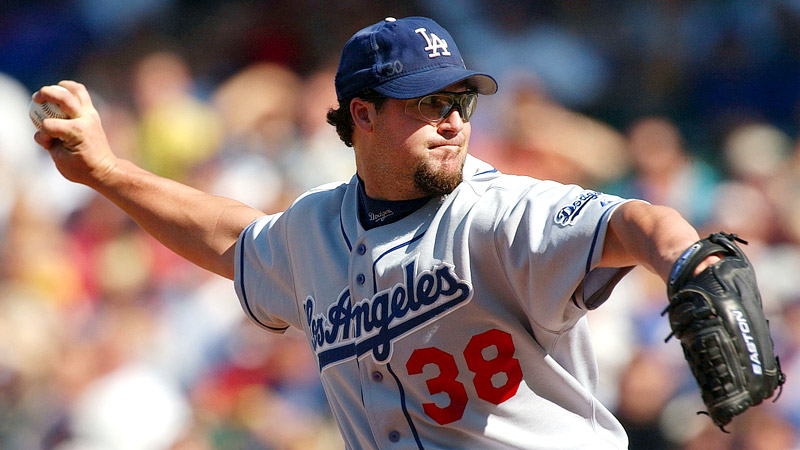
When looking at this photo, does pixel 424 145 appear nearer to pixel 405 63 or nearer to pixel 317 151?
pixel 405 63

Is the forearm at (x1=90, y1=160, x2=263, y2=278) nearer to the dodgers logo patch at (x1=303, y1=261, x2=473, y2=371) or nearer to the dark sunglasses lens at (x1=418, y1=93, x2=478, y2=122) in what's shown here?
the dodgers logo patch at (x1=303, y1=261, x2=473, y2=371)

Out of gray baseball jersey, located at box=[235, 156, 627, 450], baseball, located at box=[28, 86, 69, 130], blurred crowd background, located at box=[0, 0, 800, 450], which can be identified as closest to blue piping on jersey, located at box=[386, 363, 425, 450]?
gray baseball jersey, located at box=[235, 156, 627, 450]

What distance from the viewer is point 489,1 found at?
650 cm

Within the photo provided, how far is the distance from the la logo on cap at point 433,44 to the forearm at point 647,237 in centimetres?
71

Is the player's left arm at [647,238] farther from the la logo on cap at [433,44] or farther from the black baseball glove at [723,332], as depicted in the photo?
the la logo on cap at [433,44]

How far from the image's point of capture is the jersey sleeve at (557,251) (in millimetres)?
2012

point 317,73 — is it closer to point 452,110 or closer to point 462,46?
point 462,46

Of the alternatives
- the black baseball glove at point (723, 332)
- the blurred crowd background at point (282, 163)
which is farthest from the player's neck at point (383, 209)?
the blurred crowd background at point (282, 163)

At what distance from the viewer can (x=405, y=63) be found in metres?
2.43

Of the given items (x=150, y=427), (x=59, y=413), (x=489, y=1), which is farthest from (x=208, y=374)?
(x=489, y=1)

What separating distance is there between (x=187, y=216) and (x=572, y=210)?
130 cm

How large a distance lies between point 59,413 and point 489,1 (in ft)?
12.2

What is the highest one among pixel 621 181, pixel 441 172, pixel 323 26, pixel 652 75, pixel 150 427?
pixel 441 172

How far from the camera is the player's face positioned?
7.82 ft
